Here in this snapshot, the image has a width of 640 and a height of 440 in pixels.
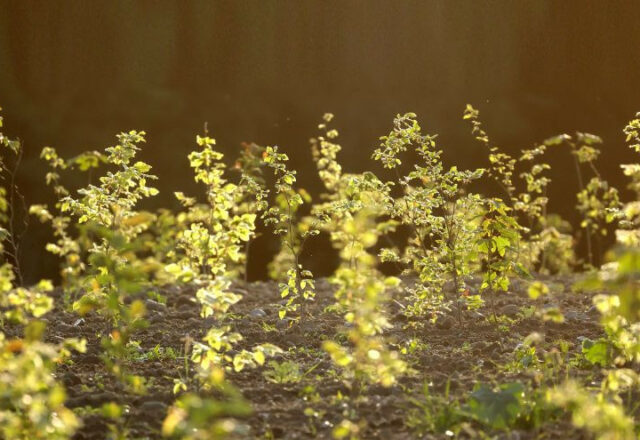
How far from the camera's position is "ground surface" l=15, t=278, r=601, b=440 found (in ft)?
11.3

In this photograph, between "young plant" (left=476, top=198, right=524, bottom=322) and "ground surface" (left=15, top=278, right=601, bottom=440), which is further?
"young plant" (left=476, top=198, right=524, bottom=322)

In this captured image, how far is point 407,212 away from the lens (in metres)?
4.94

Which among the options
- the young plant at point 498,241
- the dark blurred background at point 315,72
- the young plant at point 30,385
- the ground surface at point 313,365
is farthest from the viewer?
the dark blurred background at point 315,72

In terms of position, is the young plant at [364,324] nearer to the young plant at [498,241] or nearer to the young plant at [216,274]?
the young plant at [216,274]

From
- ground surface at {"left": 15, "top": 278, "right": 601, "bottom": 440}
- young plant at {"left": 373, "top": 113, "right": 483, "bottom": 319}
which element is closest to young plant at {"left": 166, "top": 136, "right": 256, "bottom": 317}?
ground surface at {"left": 15, "top": 278, "right": 601, "bottom": 440}

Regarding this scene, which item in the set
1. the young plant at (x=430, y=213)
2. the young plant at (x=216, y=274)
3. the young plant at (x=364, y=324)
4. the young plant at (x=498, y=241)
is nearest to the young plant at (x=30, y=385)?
the young plant at (x=216, y=274)

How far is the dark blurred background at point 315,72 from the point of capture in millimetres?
8953

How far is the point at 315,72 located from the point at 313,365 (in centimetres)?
544

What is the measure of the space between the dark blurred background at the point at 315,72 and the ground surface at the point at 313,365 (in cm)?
316

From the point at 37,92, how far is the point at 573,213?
535 cm

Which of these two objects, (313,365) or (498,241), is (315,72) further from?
(313,365)

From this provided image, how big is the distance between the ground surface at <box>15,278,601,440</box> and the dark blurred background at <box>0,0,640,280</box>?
3159mm

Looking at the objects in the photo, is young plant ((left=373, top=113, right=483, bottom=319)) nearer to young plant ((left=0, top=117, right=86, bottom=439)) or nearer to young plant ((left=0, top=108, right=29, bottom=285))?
young plant ((left=0, top=108, right=29, bottom=285))

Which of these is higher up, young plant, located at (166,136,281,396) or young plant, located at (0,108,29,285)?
young plant, located at (0,108,29,285)
